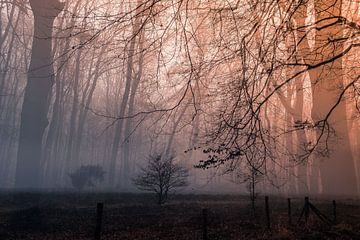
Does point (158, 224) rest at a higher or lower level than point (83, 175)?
lower

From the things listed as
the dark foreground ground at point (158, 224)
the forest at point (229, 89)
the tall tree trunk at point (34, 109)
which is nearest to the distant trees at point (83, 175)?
the forest at point (229, 89)

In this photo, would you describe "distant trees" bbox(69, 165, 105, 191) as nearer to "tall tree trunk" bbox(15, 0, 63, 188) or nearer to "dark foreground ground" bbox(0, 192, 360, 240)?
"tall tree trunk" bbox(15, 0, 63, 188)

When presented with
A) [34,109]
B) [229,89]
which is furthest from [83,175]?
[229,89]

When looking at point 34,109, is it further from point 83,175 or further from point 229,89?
point 229,89

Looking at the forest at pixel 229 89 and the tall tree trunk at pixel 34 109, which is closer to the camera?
the forest at pixel 229 89

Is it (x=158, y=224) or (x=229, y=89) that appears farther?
(x=158, y=224)

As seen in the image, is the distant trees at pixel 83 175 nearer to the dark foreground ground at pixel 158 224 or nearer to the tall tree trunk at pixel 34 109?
the tall tree trunk at pixel 34 109

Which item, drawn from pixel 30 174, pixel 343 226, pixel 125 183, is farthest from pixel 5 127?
pixel 343 226

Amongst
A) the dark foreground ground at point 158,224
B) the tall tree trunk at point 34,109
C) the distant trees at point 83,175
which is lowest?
the dark foreground ground at point 158,224

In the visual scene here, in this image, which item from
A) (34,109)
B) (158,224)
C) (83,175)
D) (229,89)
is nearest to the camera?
(229,89)

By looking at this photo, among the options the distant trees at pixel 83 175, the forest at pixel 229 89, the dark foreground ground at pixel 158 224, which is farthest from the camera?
the distant trees at pixel 83 175

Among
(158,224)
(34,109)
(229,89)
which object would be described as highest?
(34,109)

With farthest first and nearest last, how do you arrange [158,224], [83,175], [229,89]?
[83,175], [158,224], [229,89]

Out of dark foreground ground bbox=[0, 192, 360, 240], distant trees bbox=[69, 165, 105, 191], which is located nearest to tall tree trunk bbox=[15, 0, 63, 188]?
distant trees bbox=[69, 165, 105, 191]
